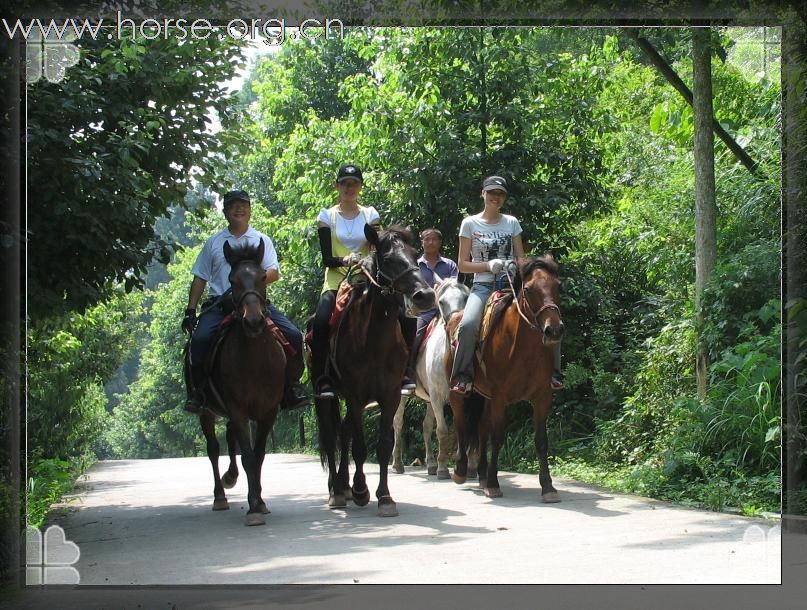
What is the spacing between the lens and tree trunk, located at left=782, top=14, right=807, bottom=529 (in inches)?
336

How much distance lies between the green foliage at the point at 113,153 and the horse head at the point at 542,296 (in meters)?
3.20

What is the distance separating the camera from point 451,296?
497 inches

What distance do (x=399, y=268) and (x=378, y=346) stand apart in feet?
2.83

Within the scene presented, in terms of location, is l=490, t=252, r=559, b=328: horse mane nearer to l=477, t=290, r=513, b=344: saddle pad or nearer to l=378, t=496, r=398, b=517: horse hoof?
l=477, t=290, r=513, b=344: saddle pad

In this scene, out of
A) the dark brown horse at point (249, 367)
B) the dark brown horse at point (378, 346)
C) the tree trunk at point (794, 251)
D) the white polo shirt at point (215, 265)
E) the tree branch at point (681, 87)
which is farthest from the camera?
the tree branch at point (681, 87)

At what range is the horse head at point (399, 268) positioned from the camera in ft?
29.8

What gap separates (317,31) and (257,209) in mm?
8873

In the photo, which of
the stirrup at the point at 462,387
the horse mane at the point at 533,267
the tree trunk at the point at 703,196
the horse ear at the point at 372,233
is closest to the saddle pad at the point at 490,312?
the horse mane at the point at 533,267

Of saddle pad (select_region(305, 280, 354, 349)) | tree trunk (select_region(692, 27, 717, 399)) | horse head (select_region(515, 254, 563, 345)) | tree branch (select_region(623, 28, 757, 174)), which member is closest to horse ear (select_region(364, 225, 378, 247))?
saddle pad (select_region(305, 280, 354, 349))

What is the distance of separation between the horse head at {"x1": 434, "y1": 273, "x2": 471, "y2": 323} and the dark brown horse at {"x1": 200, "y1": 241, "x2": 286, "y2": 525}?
316 centimetres

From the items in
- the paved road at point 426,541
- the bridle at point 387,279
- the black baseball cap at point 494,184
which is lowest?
the paved road at point 426,541

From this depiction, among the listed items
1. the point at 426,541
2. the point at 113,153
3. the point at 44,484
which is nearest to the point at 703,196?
the point at 426,541

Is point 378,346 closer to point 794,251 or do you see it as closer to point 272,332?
point 272,332

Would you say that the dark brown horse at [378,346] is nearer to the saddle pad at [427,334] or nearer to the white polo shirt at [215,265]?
the white polo shirt at [215,265]
